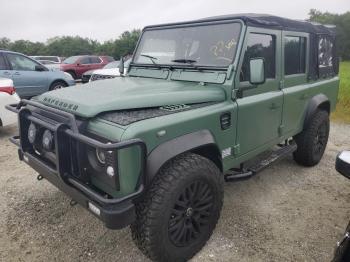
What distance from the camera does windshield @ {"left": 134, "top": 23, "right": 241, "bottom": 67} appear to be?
3.43 meters

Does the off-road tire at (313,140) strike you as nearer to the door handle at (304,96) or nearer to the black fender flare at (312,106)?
the black fender flare at (312,106)

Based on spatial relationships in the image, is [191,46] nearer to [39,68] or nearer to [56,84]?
[39,68]

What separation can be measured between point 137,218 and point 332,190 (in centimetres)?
298

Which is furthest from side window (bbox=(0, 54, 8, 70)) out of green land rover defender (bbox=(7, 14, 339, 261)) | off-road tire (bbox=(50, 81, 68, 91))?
green land rover defender (bbox=(7, 14, 339, 261))

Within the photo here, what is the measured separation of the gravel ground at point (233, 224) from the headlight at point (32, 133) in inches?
40.3

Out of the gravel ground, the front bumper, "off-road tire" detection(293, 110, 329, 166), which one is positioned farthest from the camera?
"off-road tire" detection(293, 110, 329, 166)

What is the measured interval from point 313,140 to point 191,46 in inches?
95.1

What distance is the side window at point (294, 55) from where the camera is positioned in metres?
4.15

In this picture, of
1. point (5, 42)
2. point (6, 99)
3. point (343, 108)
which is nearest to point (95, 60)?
point (6, 99)

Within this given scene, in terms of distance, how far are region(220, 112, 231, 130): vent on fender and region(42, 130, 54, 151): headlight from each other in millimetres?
1512

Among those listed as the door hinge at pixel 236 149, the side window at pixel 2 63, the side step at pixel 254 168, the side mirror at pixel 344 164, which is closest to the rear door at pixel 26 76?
the side window at pixel 2 63

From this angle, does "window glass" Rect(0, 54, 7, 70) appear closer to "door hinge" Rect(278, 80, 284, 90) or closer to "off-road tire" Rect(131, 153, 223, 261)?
"door hinge" Rect(278, 80, 284, 90)

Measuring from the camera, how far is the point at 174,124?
270 cm

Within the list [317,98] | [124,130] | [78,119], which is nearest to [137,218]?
[124,130]
